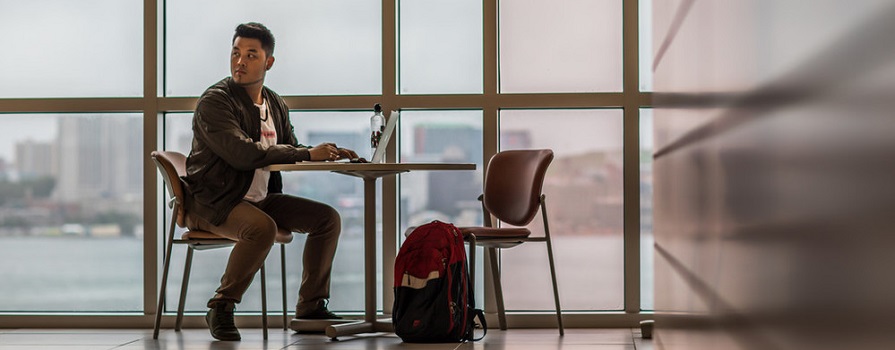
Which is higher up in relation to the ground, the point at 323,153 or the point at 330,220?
the point at 323,153

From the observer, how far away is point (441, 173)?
4.59 meters

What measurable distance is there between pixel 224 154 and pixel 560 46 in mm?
1595

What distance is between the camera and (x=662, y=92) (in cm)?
231

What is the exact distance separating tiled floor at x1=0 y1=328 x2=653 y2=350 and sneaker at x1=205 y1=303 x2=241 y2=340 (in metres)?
0.04

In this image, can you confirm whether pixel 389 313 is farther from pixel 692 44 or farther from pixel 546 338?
pixel 692 44

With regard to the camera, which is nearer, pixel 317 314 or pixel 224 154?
pixel 224 154

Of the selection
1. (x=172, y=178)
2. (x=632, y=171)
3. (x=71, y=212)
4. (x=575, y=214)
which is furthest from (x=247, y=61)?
(x=632, y=171)

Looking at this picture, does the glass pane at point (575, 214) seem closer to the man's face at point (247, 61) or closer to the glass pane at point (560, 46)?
the glass pane at point (560, 46)

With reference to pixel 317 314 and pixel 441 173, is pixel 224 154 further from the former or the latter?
pixel 441 173

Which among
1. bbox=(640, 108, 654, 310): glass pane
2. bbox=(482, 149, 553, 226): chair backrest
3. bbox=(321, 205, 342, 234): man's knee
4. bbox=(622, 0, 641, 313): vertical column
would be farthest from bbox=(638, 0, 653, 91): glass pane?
bbox=(321, 205, 342, 234): man's knee

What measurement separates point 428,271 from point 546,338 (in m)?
0.59

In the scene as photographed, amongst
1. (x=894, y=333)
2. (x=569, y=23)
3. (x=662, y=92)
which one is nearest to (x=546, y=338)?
(x=569, y=23)

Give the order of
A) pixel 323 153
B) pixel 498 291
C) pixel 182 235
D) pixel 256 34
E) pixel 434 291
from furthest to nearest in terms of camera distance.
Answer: pixel 498 291 < pixel 256 34 < pixel 182 235 < pixel 323 153 < pixel 434 291

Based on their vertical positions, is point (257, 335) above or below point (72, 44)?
below
